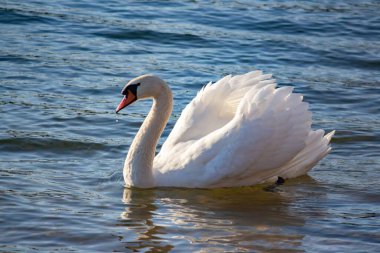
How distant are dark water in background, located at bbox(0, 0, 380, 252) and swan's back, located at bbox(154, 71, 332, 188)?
0.21m

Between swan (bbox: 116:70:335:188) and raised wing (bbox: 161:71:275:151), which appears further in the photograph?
raised wing (bbox: 161:71:275:151)

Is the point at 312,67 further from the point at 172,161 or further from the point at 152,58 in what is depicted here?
the point at 172,161

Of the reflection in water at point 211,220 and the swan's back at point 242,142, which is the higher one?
the swan's back at point 242,142

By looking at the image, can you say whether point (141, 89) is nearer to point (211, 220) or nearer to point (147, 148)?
point (147, 148)

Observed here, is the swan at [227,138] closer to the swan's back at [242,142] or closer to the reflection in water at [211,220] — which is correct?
the swan's back at [242,142]

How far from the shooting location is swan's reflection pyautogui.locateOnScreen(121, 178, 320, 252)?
25.6 feet

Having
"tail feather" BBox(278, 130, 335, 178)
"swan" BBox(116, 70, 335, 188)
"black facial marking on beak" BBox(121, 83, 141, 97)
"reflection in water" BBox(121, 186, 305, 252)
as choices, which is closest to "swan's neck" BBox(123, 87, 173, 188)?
"swan" BBox(116, 70, 335, 188)

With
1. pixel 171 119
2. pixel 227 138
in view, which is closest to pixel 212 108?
pixel 227 138

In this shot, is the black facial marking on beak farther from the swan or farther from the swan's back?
the swan's back

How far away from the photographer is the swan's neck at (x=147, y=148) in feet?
30.8

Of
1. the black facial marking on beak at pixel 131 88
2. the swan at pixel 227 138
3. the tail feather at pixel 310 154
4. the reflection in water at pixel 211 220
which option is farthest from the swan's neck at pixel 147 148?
the tail feather at pixel 310 154

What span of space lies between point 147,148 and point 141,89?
1.95 feet

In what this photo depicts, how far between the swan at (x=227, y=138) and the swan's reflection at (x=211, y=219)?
17 centimetres

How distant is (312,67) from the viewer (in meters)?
14.8
